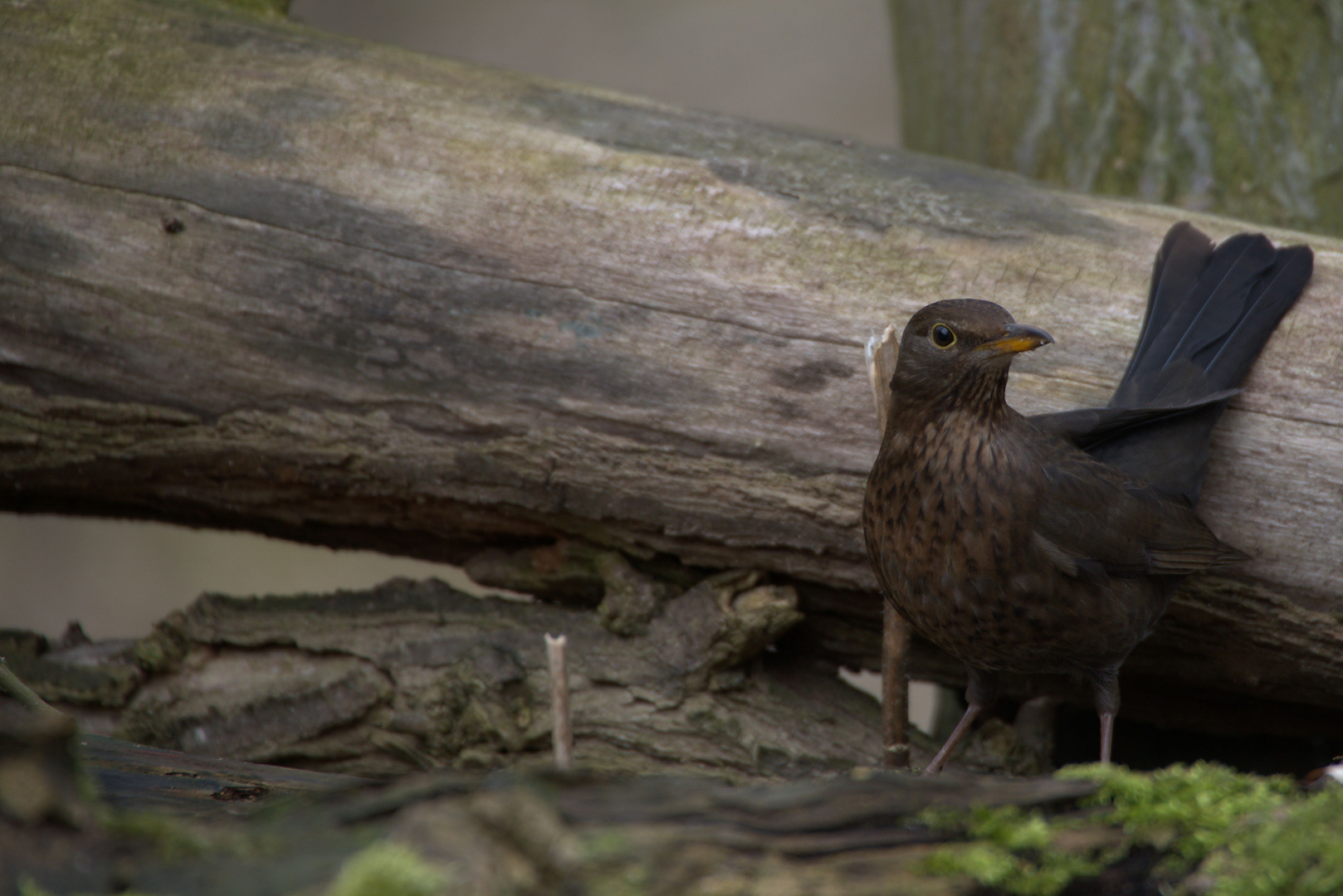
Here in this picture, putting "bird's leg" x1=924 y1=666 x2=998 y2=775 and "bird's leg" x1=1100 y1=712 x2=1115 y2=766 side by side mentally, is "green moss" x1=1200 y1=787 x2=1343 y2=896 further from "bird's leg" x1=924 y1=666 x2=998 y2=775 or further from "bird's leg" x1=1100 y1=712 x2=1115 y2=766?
"bird's leg" x1=924 y1=666 x2=998 y2=775

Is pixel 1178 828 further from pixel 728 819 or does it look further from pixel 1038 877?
pixel 728 819

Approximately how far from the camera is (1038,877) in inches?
57.9

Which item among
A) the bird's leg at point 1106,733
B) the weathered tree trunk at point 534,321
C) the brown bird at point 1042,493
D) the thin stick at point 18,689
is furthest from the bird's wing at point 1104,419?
the thin stick at point 18,689

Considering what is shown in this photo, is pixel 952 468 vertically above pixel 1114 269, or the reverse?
pixel 1114 269

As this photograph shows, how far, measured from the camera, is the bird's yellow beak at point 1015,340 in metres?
2.36

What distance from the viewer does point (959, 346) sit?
8.10 ft

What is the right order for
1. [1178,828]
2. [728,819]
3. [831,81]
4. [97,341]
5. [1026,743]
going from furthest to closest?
1. [831,81]
2. [1026,743]
3. [97,341]
4. [1178,828]
5. [728,819]

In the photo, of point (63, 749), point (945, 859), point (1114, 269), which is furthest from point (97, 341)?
point (1114, 269)

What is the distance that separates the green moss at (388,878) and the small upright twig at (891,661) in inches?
69.3

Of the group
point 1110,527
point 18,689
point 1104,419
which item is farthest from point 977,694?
point 18,689

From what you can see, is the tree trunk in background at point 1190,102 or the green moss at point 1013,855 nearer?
the green moss at point 1013,855

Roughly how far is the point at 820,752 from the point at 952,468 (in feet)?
3.38

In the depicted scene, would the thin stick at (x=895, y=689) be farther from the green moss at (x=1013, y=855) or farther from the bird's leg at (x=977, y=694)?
the green moss at (x=1013, y=855)

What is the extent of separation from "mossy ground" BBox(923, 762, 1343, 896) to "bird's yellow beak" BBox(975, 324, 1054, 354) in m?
1.03
